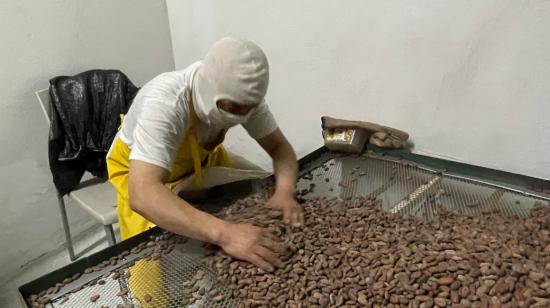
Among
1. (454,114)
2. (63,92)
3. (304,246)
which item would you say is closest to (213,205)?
(304,246)

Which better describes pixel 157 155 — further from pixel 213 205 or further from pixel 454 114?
pixel 454 114

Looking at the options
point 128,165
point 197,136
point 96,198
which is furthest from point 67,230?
point 197,136

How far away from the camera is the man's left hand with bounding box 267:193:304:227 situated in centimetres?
121

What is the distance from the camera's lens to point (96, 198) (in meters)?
1.91

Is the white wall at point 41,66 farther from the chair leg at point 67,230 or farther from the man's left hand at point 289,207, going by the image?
the man's left hand at point 289,207

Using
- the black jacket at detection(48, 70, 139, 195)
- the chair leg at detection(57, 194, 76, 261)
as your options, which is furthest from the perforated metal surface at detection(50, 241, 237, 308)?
the chair leg at detection(57, 194, 76, 261)

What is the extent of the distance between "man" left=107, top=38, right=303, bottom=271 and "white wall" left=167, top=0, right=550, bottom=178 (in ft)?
1.51

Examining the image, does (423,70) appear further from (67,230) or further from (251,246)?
(67,230)

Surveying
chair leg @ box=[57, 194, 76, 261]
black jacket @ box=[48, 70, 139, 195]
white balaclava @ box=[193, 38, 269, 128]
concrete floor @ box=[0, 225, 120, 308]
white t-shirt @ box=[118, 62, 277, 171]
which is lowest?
concrete floor @ box=[0, 225, 120, 308]

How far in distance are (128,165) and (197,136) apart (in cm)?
24

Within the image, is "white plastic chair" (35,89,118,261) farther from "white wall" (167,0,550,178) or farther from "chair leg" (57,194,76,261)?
"white wall" (167,0,550,178)

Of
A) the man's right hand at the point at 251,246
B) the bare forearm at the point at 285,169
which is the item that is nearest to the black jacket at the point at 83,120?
the bare forearm at the point at 285,169

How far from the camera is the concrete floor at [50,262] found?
2131 millimetres

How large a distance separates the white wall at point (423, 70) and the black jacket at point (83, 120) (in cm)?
67
